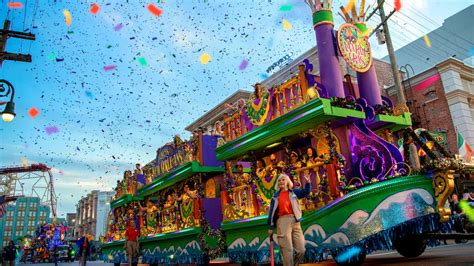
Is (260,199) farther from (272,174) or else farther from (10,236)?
(10,236)

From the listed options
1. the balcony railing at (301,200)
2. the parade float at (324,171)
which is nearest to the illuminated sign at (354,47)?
the parade float at (324,171)

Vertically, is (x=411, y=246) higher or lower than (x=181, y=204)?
lower

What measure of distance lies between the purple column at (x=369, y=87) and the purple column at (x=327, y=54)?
1.39 metres

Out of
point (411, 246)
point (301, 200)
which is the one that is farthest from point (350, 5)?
point (411, 246)

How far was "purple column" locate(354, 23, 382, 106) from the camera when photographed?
912 centimetres

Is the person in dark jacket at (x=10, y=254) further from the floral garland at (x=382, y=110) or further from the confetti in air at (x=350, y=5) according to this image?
the confetti in air at (x=350, y=5)

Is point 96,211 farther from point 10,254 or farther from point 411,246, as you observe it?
point 411,246

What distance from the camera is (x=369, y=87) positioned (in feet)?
30.3

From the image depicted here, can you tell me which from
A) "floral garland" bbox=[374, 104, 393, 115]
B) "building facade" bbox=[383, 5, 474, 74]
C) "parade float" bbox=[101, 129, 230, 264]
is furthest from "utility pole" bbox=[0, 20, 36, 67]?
"building facade" bbox=[383, 5, 474, 74]

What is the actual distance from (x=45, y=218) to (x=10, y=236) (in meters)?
11.4

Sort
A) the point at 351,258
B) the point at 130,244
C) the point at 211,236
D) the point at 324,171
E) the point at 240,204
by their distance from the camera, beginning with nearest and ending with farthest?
the point at 351,258 < the point at 324,171 < the point at 240,204 < the point at 211,236 < the point at 130,244

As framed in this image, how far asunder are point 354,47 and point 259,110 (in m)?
2.64

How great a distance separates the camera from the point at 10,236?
11519 centimetres

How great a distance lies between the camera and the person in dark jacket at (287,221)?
19.6 ft
